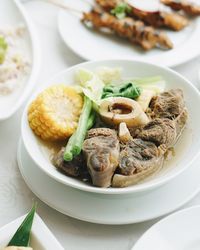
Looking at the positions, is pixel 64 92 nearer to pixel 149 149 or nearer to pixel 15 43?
pixel 149 149

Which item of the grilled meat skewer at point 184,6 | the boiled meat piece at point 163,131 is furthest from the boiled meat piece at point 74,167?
the grilled meat skewer at point 184,6

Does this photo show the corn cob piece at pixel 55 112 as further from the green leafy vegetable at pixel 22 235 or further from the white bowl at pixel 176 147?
the green leafy vegetable at pixel 22 235

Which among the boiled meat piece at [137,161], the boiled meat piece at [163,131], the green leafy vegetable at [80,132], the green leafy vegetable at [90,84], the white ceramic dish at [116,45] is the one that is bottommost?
the white ceramic dish at [116,45]

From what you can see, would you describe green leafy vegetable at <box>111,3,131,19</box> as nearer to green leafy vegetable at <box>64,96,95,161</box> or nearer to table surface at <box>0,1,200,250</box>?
table surface at <box>0,1,200,250</box>

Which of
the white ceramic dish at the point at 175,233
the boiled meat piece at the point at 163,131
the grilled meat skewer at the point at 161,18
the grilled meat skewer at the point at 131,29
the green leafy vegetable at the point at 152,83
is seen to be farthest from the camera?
the grilled meat skewer at the point at 161,18

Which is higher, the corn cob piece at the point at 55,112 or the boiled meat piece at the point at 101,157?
the boiled meat piece at the point at 101,157

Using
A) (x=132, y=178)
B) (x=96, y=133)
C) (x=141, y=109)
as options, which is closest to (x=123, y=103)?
(x=141, y=109)

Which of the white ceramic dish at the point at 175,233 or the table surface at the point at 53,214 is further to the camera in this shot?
the table surface at the point at 53,214
